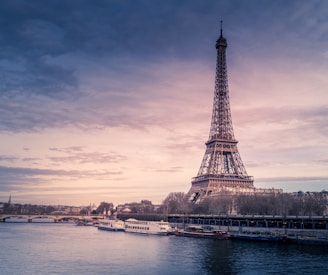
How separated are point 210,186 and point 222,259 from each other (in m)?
64.6

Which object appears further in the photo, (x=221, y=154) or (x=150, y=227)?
(x=221, y=154)

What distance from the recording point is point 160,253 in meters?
43.1

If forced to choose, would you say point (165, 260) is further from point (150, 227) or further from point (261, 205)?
point (261, 205)

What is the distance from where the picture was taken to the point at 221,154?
348 ft

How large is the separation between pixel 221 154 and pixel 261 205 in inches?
1047

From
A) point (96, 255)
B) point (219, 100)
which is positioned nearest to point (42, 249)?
point (96, 255)

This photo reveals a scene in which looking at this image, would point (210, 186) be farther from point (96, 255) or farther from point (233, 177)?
point (96, 255)

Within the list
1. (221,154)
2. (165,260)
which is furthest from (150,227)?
(165,260)

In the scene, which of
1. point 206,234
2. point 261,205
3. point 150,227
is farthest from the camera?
point 261,205

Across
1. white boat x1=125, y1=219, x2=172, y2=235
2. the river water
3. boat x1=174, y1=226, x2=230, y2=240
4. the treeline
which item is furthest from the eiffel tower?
the river water

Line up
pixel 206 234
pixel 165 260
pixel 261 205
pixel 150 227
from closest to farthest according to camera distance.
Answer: pixel 165 260 < pixel 206 234 < pixel 150 227 < pixel 261 205

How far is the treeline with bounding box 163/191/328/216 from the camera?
79000 mm

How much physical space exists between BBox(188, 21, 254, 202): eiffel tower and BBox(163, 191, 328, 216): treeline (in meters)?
5.07

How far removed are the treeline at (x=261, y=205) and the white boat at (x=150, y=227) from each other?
17.5 m
